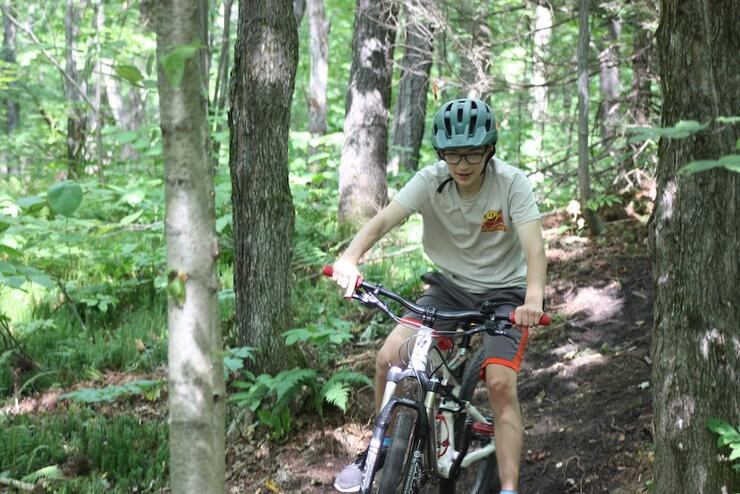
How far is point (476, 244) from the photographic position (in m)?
4.38

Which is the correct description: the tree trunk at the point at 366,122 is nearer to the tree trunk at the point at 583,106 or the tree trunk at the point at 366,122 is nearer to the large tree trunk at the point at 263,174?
the tree trunk at the point at 583,106

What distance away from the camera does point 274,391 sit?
5582 mm

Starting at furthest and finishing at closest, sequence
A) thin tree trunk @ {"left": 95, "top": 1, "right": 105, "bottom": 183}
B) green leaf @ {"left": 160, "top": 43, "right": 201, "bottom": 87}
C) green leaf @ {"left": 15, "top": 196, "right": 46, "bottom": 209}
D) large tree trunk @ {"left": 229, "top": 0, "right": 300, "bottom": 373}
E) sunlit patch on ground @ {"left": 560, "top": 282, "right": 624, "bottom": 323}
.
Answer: thin tree trunk @ {"left": 95, "top": 1, "right": 105, "bottom": 183} < sunlit patch on ground @ {"left": 560, "top": 282, "right": 624, "bottom": 323} < large tree trunk @ {"left": 229, "top": 0, "right": 300, "bottom": 373} < green leaf @ {"left": 15, "top": 196, "right": 46, "bottom": 209} < green leaf @ {"left": 160, "top": 43, "right": 201, "bottom": 87}

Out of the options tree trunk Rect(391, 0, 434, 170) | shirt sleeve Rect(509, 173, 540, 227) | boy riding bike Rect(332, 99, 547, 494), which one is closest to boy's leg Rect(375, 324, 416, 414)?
boy riding bike Rect(332, 99, 547, 494)

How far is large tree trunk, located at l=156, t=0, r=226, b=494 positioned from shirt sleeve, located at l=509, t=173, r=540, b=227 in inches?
102

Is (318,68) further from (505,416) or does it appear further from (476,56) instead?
(505,416)

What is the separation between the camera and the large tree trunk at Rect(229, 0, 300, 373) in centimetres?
558

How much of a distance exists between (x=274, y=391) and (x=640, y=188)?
5705 millimetres

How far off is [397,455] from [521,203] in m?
1.49

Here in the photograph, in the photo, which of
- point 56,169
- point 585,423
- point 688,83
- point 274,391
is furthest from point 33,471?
point 56,169

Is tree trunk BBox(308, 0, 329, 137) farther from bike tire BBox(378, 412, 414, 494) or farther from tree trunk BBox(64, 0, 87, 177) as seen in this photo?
bike tire BBox(378, 412, 414, 494)

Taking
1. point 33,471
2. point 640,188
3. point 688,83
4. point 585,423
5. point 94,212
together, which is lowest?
point 33,471

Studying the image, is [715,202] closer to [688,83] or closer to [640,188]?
[688,83]

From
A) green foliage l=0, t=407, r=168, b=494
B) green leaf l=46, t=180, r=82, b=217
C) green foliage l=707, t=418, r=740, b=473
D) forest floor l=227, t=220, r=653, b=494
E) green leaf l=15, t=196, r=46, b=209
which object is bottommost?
green foliage l=0, t=407, r=168, b=494
